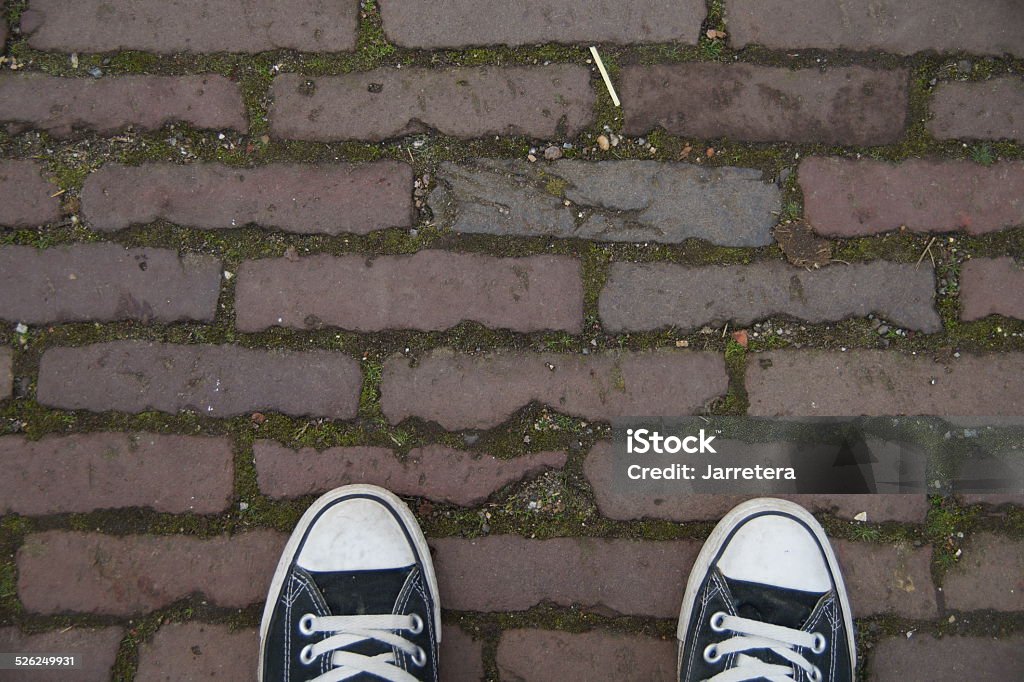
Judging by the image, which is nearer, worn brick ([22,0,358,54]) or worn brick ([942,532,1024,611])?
worn brick ([942,532,1024,611])

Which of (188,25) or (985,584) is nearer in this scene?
(985,584)

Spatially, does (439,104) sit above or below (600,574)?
above

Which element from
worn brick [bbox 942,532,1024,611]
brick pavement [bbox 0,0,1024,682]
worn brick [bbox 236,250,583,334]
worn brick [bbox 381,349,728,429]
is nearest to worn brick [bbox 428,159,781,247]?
brick pavement [bbox 0,0,1024,682]

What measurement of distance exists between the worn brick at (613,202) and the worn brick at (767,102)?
140 millimetres

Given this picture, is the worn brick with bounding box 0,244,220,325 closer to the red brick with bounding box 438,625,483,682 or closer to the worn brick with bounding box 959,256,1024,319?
the red brick with bounding box 438,625,483,682

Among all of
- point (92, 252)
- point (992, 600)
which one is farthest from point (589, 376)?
point (92, 252)

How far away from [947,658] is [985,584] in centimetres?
24

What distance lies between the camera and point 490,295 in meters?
1.80

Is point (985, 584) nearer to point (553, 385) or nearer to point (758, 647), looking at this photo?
point (758, 647)

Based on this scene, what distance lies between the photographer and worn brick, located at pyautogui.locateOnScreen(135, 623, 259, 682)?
1.76m

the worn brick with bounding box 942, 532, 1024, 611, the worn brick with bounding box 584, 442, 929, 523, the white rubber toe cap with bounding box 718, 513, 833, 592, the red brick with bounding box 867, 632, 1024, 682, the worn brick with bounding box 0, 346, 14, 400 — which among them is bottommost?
the red brick with bounding box 867, 632, 1024, 682

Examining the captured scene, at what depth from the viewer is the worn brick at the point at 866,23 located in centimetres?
183

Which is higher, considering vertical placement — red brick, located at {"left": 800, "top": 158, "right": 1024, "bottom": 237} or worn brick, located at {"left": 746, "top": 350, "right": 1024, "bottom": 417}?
red brick, located at {"left": 800, "top": 158, "right": 1024, "bottom": 237}

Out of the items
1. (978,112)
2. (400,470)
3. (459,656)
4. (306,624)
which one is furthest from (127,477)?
(978,112)
